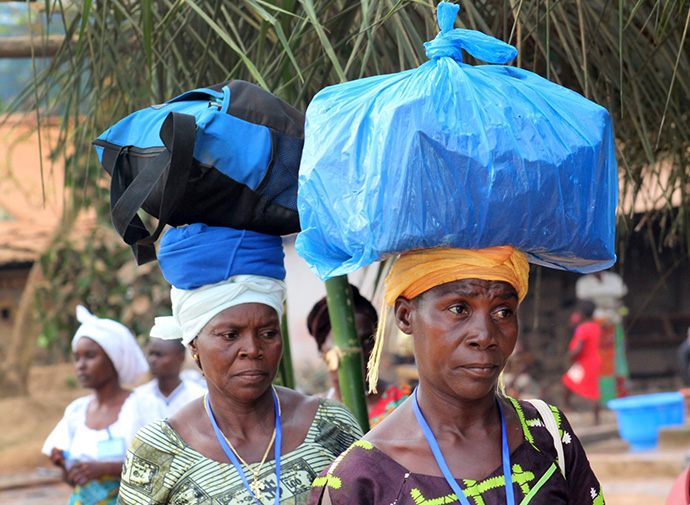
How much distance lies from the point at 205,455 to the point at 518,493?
698mm

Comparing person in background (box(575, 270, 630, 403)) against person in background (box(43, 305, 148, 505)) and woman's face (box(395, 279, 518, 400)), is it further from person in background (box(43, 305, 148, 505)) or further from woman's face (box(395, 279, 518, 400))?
woman's face (box(395, 279, 518, 400))

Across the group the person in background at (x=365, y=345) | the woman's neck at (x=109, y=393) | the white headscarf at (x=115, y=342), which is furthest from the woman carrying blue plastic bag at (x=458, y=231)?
the white headscarf at (x=115, y=342)

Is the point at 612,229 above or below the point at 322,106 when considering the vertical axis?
below

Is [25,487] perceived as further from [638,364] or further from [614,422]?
[638,364]

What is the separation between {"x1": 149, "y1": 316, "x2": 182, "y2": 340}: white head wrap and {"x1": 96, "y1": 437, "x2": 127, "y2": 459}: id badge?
178 cm

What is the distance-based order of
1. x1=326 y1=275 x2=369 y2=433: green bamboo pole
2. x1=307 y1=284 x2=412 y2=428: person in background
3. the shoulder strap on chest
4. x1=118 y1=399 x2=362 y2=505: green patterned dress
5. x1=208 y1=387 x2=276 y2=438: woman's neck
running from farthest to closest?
x1=307 y1=284 x2=412 y2=428: person in background
x1=326 y1=275 x2=369 y2=433: green bamboo pole
x1=208 y1=387 x2=276 y2=438: woman's neck
x1=118 y1=399 x2=362 y2=505: green patterned dress
the shoulder strap on chest

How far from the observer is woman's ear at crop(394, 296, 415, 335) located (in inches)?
58.6

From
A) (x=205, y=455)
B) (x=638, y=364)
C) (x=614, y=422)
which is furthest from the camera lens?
(x=638, y=364)

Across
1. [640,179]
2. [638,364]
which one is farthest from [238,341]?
[638,364]

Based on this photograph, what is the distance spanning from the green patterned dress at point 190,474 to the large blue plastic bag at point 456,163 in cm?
60

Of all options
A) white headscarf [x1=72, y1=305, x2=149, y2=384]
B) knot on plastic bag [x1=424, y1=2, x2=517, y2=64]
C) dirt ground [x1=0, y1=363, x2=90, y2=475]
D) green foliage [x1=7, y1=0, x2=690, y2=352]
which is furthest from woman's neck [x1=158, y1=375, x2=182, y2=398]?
dirt ground [x1=0, y1=363, x2=90, y2=475]

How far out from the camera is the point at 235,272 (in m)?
1.84

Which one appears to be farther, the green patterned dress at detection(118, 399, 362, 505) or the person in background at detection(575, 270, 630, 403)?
the person in background at detection(575, 270, 630, 403)

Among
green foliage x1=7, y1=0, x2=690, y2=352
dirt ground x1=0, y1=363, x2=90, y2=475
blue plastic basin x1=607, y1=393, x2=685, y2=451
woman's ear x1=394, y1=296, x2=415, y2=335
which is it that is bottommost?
dirt ground x1=0, y1=363, x2=90, y2=475
